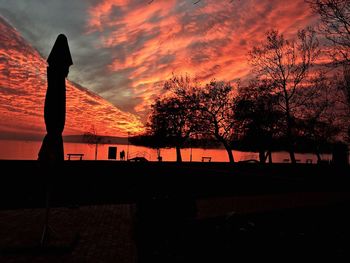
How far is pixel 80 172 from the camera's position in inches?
554

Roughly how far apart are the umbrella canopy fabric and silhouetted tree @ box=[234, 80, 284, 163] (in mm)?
27472

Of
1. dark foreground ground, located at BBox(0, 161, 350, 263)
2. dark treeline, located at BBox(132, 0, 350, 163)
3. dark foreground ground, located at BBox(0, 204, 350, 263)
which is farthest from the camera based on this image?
dark treeline, located at BBox(132, 0, 350, 163)

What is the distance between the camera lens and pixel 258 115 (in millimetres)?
33750

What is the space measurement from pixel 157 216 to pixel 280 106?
1051 inches

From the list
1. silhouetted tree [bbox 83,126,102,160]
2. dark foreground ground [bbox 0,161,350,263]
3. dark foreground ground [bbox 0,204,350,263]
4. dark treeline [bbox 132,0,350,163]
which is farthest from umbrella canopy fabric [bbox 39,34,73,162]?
silhouetted tree [bbox 83,126,102,160]

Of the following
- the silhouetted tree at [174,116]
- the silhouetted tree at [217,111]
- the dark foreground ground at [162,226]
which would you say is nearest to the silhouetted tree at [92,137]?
the silhouetted tree at [174,116]

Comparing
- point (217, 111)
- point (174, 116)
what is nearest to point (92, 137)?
point (174, 116)

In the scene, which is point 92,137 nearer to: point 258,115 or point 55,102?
point 258,115

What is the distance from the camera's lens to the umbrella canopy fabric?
5781mm

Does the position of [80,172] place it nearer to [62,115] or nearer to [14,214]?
[14,214]

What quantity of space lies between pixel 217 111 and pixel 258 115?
16.5 ft

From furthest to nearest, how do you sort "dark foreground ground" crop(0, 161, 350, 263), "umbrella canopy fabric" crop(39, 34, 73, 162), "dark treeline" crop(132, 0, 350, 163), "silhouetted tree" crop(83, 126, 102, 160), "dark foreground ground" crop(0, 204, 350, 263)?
"silhouetted tree" crop(83, 126, 102, 160) → "dark treeline" crop(132, 0, 350, 163) → "umbrella canopy fabric" crop(39, 34, 73, 162) → "dark foreground ground" crop(0, 161, 350, 263) → "dark foreground ground" crop(0, 204, 350, 263)

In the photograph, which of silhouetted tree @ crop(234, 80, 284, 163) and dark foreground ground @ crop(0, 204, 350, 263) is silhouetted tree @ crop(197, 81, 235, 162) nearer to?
silhouetted tree @ crop(234, 80, 284, 163)

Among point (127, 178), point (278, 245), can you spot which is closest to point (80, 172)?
point (127, 178)
